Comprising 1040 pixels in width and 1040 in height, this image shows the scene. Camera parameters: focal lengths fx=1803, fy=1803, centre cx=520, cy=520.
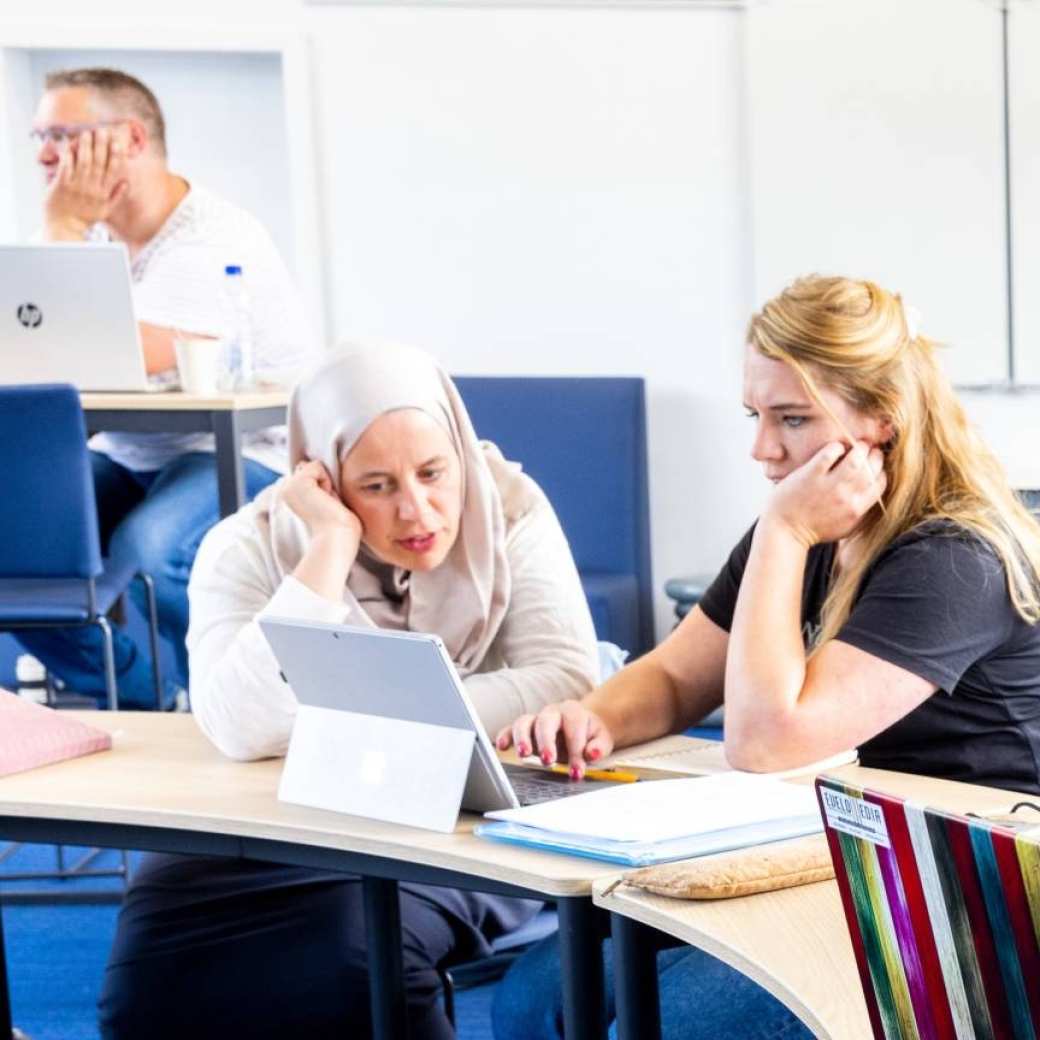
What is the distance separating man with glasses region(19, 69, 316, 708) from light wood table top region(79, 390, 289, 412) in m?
0.24

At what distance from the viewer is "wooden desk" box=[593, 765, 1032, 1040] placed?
1.13 meters

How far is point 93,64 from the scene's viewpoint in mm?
5145

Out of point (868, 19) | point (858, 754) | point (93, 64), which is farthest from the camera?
point (93, 64)

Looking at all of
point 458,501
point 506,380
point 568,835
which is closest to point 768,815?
point 568,835

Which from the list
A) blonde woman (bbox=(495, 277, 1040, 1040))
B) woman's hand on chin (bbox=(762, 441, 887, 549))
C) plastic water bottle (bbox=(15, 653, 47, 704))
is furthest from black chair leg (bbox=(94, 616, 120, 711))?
woman's hand on chin (bbox=(762, 441, 887, 549))

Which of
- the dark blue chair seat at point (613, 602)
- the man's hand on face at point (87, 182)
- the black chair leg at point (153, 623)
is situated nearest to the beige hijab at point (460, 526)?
the black chair leg at point (153, 623)

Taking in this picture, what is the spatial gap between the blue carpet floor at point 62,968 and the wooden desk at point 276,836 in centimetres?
99

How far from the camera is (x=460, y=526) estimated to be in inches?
87.2

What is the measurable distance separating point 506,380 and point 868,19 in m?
1.35

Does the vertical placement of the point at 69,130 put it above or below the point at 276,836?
above

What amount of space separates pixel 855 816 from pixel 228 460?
2.61 m

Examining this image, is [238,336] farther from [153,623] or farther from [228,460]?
[153,623]

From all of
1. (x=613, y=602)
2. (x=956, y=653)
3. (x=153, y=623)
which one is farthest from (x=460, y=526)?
(x=613, y=602)

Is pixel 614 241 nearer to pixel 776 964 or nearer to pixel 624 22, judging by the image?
pixel 624 22
